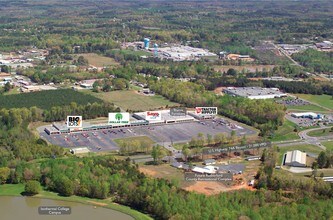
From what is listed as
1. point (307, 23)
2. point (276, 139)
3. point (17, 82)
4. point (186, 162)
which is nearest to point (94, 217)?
point (186, 162)

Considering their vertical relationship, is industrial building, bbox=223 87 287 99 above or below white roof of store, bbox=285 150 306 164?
below

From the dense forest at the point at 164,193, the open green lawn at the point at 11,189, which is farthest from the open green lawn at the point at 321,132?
the open green lawn at the point at 11,189

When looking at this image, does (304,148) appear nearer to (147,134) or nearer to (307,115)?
(307,115)

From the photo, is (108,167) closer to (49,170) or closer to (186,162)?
(49,170)

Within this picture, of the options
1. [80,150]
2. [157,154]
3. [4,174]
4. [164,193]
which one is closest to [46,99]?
[80,150]

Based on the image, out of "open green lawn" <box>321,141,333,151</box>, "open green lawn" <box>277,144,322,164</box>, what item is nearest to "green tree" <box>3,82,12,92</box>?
"open green lawn" <box>277,144,322,164</box>

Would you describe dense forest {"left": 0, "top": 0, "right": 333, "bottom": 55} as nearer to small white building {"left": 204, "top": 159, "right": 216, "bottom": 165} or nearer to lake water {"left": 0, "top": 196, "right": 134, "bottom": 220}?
small white building {"left": 204, "top": 159, "right": 216, "bottom": 165}
